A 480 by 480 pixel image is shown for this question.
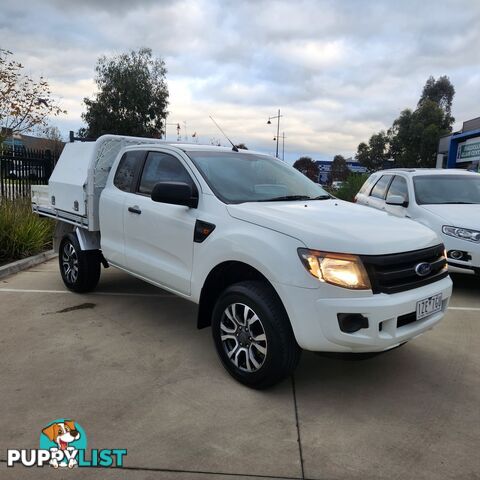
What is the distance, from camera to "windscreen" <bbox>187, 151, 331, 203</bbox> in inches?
160

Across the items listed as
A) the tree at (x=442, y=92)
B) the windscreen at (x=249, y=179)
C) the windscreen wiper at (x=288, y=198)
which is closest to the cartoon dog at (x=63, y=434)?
the windscreen at (x=249, y=179)

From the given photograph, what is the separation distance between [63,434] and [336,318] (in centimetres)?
187

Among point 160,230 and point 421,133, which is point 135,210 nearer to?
point 160,230

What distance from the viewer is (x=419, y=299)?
3.32 metres

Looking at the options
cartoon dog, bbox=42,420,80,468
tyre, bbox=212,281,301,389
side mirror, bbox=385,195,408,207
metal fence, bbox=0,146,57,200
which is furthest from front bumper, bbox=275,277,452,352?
metal fence, bbox=0,146,57,200

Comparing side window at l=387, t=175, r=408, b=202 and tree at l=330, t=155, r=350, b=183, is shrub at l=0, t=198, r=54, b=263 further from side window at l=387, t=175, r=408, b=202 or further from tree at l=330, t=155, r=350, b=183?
tree at l=330, t=155, r=350, b=183

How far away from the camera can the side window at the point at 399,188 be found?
24.7 feet

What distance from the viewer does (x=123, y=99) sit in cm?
3822

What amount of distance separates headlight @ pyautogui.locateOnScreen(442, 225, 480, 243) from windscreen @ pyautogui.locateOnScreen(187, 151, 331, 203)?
2483 millimetres

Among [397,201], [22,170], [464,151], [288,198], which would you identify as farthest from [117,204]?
[464,151]

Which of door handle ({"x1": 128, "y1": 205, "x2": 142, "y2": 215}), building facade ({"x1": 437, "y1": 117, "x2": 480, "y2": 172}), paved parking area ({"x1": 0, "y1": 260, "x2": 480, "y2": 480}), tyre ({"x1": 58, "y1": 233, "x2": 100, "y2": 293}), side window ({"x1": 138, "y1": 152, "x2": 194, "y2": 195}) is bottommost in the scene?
paved parking area ({"x1": 0, "y1": 260, "x2": 480, "y2": 480})

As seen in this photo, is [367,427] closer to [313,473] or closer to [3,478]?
[313,473]

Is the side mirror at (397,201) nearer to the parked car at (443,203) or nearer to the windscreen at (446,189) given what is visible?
the parked car at (443,203)

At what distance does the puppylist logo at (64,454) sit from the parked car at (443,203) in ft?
16.2
